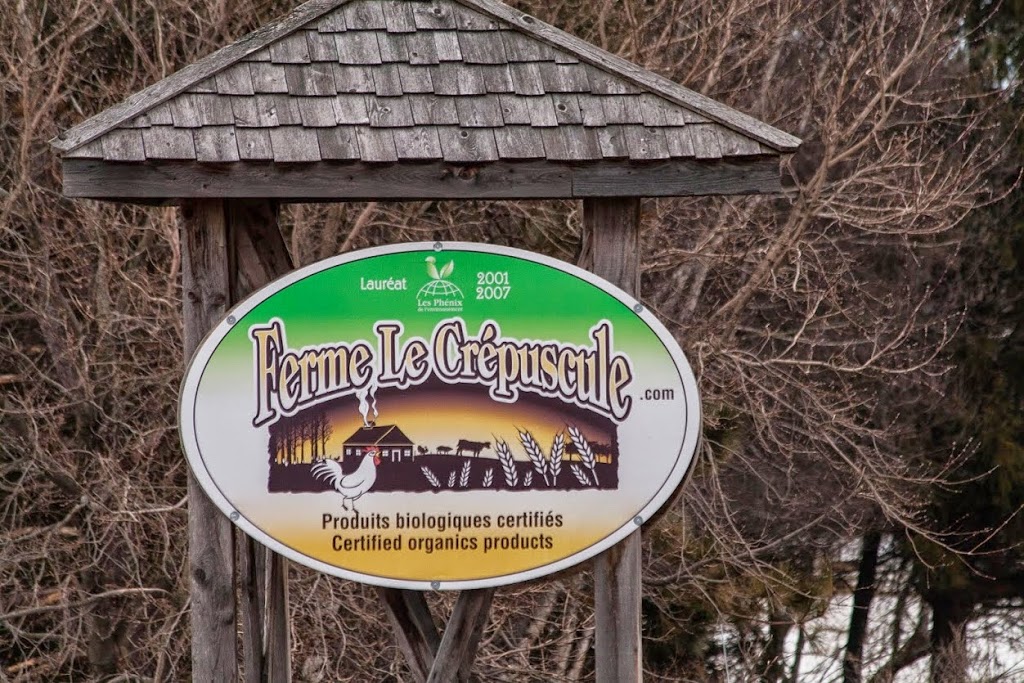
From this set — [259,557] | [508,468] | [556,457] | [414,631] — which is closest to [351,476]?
[508,468]

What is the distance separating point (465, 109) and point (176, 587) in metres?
5.66

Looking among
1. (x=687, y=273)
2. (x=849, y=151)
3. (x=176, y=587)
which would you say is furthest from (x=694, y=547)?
(x=176, y=587)

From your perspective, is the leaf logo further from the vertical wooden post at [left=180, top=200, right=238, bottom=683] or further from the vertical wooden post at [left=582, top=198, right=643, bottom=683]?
the vertical wooden post at [left=180, top=200, right=238, bottom=683]

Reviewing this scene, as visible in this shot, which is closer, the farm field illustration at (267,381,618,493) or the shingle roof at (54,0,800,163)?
the shingle roof at (54,0,800,163)

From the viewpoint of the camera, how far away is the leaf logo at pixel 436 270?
4.25 metres

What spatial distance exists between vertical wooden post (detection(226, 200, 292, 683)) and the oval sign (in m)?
0.30

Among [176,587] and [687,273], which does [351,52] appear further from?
[687,273]

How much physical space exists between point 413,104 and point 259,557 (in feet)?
6.01

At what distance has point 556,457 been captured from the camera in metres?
4.20

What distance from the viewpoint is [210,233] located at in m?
4.31

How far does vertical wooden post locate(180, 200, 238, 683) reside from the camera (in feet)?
14.1

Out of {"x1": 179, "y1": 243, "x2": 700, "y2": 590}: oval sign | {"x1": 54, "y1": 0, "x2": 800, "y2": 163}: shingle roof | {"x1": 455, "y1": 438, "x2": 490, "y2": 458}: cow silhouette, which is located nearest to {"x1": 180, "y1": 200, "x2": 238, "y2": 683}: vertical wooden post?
{"x1": 179, "y1": 243, "x2": 700, "y2": 590}: oval sign

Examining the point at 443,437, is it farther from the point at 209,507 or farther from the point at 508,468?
the point at 209,507

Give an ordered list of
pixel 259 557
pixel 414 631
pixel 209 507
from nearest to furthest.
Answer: pixel 209 507, pixel 414 631, pixel 259 557
